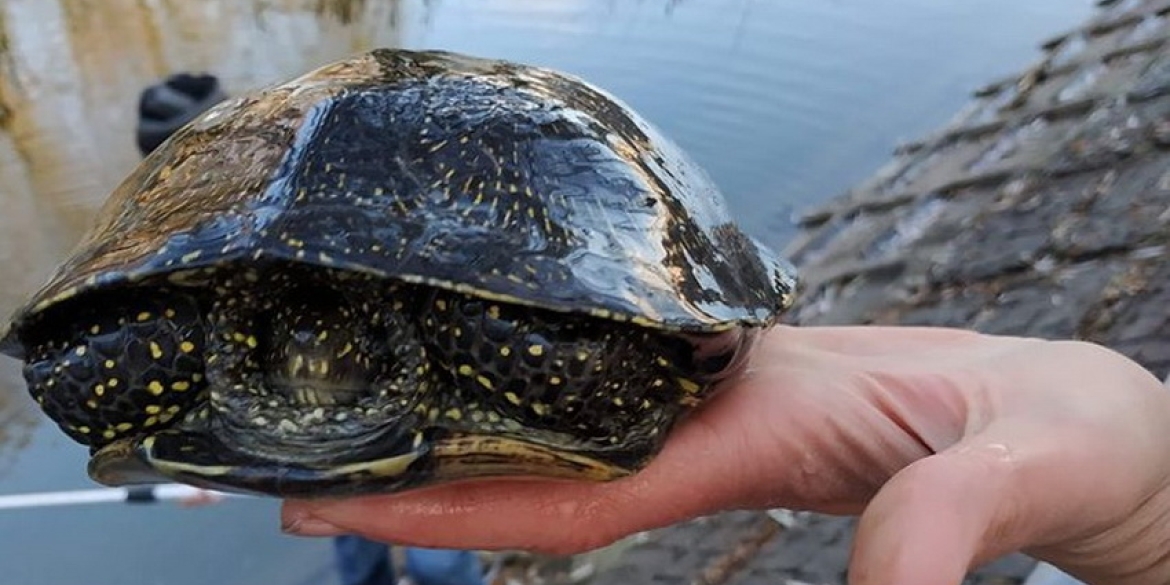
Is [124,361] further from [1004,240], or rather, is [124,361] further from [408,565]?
[1004,240]

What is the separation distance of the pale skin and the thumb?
0.06 m

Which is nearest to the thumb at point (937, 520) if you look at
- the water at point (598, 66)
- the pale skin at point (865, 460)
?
the pale skin at point (865, 460)

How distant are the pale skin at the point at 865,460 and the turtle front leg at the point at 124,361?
16 cm

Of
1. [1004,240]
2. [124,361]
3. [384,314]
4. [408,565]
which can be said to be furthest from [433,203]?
[1004,240]

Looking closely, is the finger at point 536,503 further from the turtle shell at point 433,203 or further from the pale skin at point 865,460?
the turtle shell at point 433,203

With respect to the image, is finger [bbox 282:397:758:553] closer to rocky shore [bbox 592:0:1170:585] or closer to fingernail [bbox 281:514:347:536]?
fingernail [bbox 281:514:347:536]

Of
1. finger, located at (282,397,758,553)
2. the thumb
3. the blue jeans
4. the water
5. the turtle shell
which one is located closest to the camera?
the thumb

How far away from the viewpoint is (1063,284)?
2965 mm

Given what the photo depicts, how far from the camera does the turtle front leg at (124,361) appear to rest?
100 centimetres

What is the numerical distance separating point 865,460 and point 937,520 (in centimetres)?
27

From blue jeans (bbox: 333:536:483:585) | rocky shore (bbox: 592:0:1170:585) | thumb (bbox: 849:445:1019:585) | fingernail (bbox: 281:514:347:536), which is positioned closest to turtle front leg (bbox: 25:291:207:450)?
fingernail (bbox: 281:514:347:536)

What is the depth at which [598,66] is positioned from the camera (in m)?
4.02

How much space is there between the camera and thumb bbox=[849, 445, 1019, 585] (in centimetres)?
83

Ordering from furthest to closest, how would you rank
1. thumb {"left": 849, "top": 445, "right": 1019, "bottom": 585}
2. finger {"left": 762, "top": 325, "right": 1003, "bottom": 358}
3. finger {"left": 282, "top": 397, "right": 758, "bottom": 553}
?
finger {"left": 762, "top": 325, "right": 1003, "bottom": 358} < finger {"left": 282, "top": 397, "right": 758, "bottom": 553} < thumb {"left": 849, "top": 445, "right": 1019, "bottom": 585}
